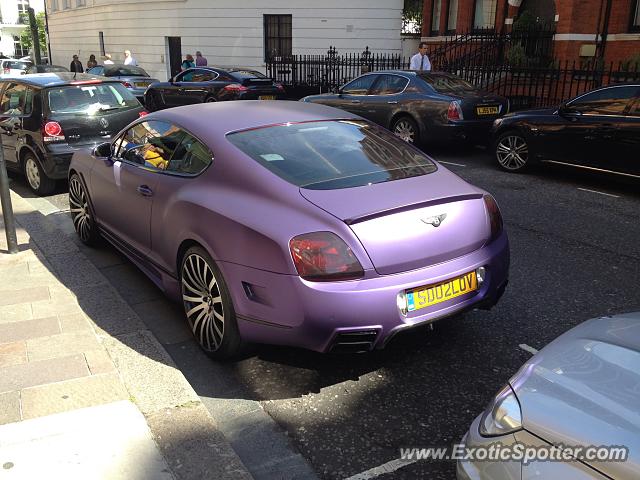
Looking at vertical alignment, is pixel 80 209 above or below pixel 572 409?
below

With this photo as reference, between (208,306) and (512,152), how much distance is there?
23.7 ft

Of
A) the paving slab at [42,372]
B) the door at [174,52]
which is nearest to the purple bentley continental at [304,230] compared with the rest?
the paving slab at [42,372]

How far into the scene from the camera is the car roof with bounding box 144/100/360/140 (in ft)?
13.4

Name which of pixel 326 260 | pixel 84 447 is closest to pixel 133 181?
pixel 326 260

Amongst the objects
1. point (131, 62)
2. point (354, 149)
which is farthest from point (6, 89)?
point (131, 62)

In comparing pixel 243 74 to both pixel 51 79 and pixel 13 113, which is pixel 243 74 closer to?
pixel 51 79

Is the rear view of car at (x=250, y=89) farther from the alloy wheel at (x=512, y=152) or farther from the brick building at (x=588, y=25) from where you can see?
the brick building at (x=588, y=25)

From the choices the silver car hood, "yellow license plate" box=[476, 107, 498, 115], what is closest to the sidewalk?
the silver car hood

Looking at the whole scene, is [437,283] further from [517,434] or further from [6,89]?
[6,89]

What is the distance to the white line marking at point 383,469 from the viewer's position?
2.74m

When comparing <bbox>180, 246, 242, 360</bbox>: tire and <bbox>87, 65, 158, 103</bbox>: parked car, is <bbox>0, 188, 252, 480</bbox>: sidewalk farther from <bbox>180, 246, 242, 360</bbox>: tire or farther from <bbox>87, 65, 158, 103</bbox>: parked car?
<bbox>87, 65, 158, 103</bbox>: parked car

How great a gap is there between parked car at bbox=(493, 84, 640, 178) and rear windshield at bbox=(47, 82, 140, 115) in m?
5.86

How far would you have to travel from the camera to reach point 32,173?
8.38 m

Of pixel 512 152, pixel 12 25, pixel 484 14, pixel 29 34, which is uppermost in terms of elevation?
pixel 12 25
